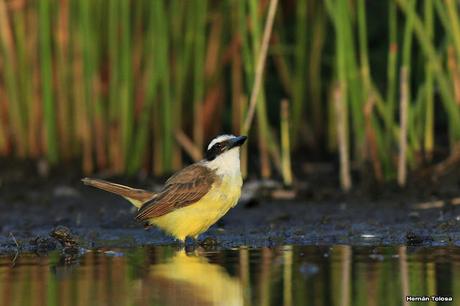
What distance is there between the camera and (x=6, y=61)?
11.3m

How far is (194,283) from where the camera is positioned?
6.56m

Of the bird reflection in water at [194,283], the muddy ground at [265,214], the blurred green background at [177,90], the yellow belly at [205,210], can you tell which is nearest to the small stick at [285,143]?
the blurred green background at [177,90]

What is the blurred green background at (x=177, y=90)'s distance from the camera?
33.0 feet

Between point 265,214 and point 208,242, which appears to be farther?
point 265,214

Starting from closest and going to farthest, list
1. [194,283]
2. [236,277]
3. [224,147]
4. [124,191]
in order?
[194,283]
[236,277]
[224,147]
[124,191]

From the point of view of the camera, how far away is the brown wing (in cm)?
864

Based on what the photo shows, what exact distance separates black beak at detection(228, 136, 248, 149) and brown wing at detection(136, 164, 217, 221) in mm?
275

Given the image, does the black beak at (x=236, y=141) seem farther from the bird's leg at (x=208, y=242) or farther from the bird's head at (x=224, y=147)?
the bird's leg at (x=208, y=242)

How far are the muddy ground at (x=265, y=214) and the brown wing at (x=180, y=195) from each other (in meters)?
0.28

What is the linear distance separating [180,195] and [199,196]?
0.18m

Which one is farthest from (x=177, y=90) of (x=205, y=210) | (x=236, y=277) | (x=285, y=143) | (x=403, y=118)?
(x=236, y=277)

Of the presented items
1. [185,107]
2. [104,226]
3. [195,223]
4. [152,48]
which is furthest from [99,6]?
[195,223]

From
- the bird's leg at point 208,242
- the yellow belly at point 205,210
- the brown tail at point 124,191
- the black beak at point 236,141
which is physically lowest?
the bird's leg at point 208,242

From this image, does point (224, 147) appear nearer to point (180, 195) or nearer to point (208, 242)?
point (180, 195)
